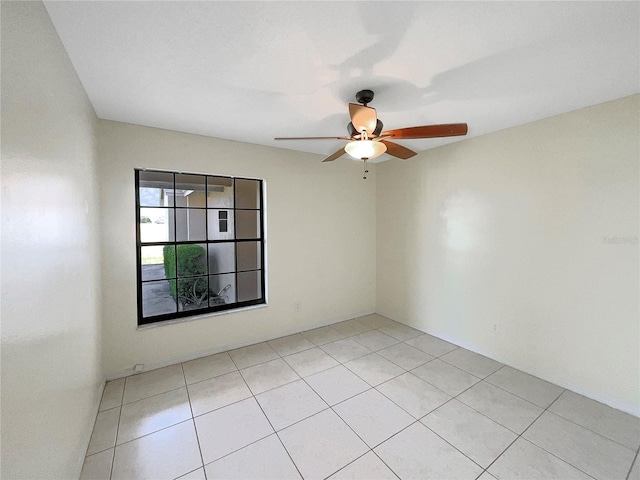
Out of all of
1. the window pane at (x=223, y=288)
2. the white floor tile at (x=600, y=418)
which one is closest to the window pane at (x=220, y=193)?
the window pane at (x=223, y=288)

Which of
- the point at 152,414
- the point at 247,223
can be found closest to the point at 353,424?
the point at 152,414

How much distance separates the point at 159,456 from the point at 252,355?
1365 millimetres

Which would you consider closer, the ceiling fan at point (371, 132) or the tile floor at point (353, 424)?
the tile floor at point (353, 424)

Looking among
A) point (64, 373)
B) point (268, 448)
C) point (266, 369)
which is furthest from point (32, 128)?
point (266, 369)

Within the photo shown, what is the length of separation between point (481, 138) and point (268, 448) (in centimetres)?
365

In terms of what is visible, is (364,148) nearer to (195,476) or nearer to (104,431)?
(195,476)

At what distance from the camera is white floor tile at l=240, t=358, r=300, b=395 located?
2.45 m

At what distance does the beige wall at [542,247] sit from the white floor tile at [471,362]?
0.35ft

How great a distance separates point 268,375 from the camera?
8.63ft

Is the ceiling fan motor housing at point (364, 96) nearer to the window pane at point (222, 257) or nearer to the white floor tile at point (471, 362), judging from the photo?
the white floor tile at point (471, 362)

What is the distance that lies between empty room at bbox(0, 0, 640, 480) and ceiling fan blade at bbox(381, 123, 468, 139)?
0.11ft

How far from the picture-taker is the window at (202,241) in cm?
298

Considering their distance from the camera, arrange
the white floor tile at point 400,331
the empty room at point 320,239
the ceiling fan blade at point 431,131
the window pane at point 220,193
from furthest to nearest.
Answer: the window pane at point 220,193, the white floor tile at point 400,331, the ceiling fan blade at point 431,131, the empty room at point 320,239

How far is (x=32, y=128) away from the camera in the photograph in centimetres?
107
